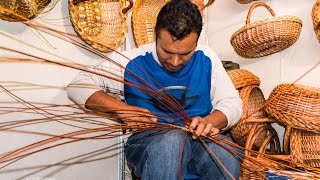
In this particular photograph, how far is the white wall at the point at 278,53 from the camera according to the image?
2215mm

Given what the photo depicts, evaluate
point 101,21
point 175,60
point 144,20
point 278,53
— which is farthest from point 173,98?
point 278,53

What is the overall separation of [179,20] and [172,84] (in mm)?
273

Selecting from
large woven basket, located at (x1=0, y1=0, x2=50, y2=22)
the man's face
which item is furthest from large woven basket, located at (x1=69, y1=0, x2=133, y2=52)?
the man's face

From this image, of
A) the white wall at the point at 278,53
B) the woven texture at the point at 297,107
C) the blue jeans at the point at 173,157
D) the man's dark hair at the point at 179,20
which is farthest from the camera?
the white wall at the point at 278,53

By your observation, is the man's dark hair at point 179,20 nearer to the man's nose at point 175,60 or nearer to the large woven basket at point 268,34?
the man's nose at point 175,60

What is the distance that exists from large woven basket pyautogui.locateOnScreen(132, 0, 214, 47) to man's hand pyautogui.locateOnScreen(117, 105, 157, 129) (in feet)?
2.62

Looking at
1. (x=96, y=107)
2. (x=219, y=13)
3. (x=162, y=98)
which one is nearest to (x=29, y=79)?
(x=96, y=107)

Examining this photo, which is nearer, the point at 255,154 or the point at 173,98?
the point at 173,98

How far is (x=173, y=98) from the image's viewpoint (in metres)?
1.38

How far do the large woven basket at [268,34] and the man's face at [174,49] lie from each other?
653 millimetres

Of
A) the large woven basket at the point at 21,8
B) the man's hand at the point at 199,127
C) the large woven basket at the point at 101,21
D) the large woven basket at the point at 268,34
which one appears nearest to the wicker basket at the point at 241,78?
the large woven basket at the point at 268,34

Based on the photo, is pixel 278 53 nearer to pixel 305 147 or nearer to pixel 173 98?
pixel 305 147

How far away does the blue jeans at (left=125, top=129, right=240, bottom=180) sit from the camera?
1210mm

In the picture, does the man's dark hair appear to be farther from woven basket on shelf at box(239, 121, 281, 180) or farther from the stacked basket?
the stacked basket
